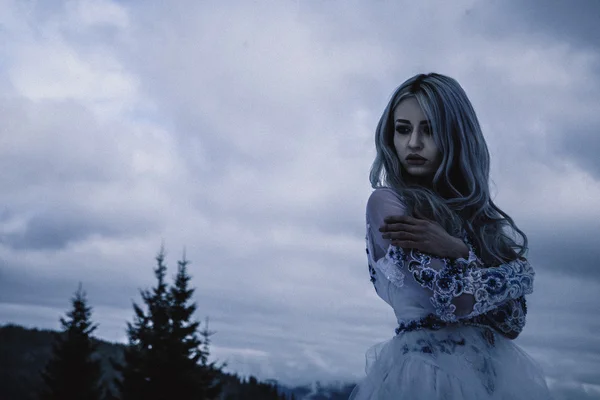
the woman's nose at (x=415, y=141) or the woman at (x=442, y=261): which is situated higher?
the woman's nose at (x=415, y=141)

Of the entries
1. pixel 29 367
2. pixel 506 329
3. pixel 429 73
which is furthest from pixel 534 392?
pixel 29 367

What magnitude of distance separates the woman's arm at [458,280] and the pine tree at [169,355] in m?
28.6

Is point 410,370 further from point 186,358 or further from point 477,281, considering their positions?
point 186,358

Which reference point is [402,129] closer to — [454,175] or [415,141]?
[415,141]

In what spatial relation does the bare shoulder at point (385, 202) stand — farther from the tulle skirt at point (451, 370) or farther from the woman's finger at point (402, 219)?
the tulle skirt at point (451, 370)


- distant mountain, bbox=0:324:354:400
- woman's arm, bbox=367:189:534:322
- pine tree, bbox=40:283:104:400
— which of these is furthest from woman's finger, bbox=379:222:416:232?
distant mountain, bbox=0:324:354:400

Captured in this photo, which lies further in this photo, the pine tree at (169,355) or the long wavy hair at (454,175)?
the pine tree at (169,355)

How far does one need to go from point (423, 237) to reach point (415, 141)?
0.60 meters

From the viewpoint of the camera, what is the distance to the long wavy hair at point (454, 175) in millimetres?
3152

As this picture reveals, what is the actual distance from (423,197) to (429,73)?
0.81m

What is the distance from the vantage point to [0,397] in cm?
8650

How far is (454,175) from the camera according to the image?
3311 millimetres

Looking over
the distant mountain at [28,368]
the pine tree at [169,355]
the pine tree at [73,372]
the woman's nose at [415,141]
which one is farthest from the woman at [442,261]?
the distant mountain at [28,368]

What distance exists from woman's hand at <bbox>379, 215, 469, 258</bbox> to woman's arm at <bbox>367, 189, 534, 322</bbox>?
4 centimetres
